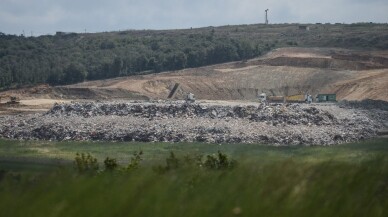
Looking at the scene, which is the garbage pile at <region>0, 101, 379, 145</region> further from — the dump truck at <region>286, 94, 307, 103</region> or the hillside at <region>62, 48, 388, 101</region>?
the hillside at <region>62, 48, 388, 101</region>

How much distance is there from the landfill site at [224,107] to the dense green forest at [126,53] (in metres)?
5.26

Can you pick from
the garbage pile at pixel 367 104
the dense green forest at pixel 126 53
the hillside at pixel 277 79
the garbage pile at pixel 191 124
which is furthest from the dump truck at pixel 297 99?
the dense green forest at pixel 126 53

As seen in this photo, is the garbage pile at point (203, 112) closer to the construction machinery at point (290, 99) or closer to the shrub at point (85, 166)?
the construction machinery at point (290, 99)

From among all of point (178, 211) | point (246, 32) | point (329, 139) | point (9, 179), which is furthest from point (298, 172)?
point (246, 32)

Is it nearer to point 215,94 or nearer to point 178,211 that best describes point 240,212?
point 178,211

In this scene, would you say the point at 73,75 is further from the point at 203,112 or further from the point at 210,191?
the point at 210,191

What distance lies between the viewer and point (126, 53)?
84.0m

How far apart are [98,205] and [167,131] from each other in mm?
33303

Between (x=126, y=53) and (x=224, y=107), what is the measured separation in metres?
42.0

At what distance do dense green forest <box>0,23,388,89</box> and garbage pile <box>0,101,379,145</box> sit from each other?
Result: 102 ft

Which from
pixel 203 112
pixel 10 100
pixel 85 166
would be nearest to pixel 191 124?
pixel 203 112

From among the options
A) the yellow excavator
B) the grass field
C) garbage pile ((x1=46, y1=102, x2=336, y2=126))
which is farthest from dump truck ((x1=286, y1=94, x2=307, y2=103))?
the grass field

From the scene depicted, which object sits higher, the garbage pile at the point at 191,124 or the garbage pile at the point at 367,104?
the garbage pile at the point at 191,124

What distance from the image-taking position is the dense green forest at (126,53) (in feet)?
251
